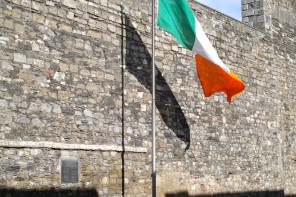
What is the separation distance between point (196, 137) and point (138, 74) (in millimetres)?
1859

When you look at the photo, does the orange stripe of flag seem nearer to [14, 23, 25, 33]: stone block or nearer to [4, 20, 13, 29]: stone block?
[14, 23, 25, 33]: stone block

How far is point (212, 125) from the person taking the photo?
10.2m

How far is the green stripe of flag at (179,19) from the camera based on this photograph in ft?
26.7

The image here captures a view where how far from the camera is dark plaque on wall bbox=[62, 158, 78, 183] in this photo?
24.3 ft

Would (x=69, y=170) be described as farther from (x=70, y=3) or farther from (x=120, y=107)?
(x=70, y=3)

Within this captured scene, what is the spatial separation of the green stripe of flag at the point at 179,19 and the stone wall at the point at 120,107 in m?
0.94

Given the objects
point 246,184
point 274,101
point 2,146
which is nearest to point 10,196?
point 2,146

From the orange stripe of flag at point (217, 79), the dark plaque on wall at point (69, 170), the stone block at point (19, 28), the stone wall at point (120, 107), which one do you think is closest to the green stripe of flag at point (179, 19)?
the orange stripe of flag at point (217, 79)

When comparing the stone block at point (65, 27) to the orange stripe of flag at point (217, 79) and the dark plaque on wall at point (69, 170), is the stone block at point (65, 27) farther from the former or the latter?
the orange stripe of flag at point (217, 79)

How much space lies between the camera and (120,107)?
841cm

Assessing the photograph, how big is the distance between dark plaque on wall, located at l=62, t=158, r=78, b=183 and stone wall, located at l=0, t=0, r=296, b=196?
87 mm

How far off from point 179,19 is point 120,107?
5.64 feet

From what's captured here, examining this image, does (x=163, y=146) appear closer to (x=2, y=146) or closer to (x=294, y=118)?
(x=2, y=146)

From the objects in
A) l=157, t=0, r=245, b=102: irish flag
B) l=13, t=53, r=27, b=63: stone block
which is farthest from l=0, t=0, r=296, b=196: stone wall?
l=157, t=0, r=245, b=102: irish flag
